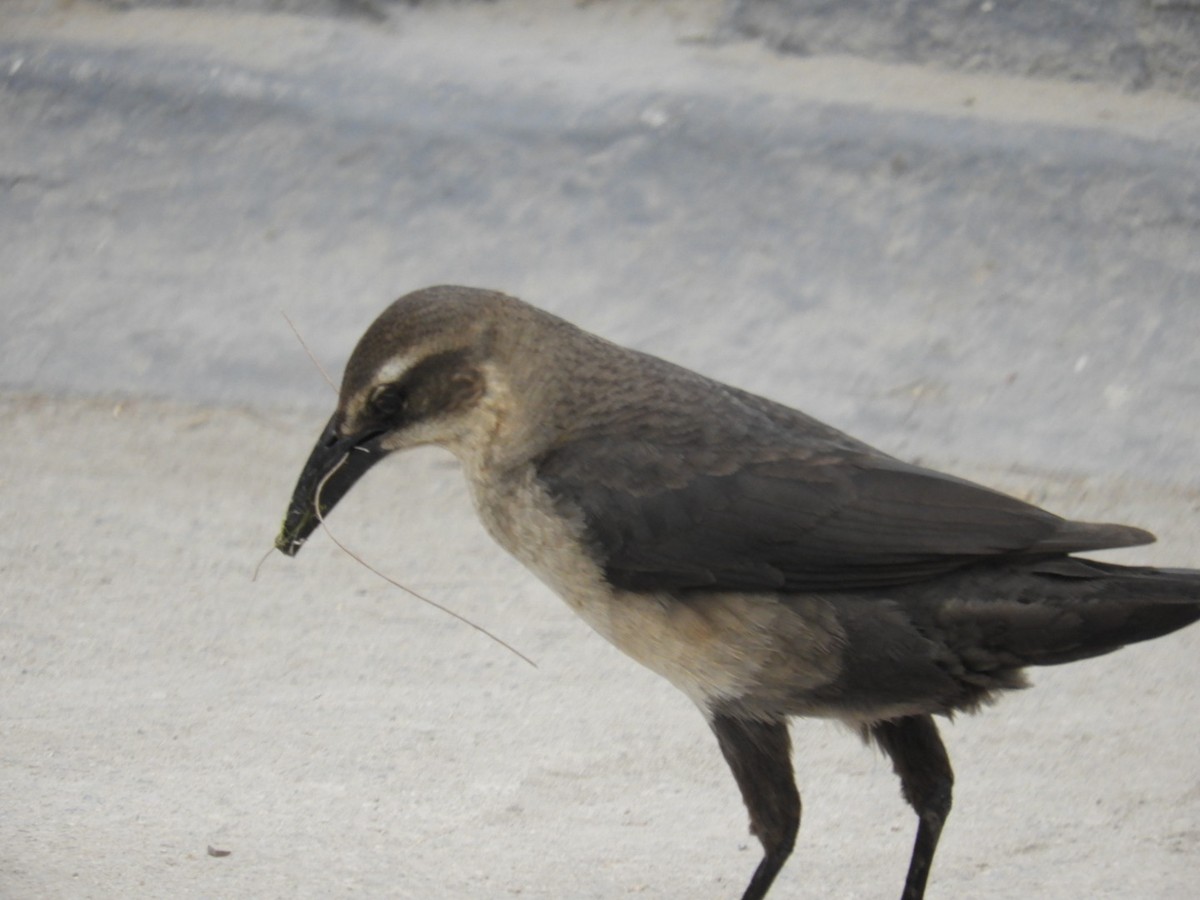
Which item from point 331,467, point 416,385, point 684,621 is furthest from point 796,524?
point 331,467

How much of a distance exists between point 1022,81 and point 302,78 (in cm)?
303

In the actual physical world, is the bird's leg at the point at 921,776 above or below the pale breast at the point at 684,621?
below

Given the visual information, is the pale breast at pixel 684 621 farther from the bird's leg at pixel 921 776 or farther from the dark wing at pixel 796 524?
the bird's leg at pixel 921 776

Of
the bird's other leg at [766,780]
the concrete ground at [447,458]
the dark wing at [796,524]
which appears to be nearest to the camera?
the dark wing at [796,524]

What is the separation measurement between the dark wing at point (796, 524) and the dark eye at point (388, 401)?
346mm

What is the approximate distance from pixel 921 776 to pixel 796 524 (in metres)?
0.67

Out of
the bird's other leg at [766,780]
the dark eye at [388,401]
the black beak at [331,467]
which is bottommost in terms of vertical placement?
the bird's other leg at [766,780]

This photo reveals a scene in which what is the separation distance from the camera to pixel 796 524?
12.1 ft

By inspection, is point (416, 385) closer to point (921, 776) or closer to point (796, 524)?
point (796, 524)

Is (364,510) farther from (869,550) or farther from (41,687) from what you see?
(869,550)

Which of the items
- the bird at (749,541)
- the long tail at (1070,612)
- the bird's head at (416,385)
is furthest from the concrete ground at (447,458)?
the bird's head at (416,385)

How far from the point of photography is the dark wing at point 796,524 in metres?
3.61

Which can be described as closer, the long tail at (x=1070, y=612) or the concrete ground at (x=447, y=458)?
the long tail at (x=1070, y=612)

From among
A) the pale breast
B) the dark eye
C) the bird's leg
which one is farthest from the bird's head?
the bird's leg
